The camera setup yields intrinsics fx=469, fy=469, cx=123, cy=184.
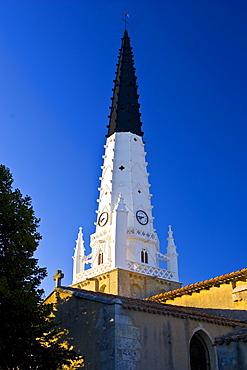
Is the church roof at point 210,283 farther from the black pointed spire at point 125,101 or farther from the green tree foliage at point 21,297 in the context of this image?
the black pointed spire at point 125,101

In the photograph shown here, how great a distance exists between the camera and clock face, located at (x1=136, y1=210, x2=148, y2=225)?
120 feet

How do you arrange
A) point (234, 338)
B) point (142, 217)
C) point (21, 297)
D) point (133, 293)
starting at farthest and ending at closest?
1. point (142, 217)
2. point (133, 293)
3. point (21, 297)
4. point (234, 338)

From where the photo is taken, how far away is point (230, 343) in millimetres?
12781

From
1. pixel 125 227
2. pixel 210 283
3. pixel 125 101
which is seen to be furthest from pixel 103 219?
pixel 210 283

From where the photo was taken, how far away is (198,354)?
16.3 metres

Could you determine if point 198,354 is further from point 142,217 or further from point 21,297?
point 142,217

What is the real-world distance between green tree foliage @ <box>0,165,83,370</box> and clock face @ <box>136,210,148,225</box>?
21.0 metres

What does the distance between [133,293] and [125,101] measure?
17.7m

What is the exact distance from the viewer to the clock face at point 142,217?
120ft

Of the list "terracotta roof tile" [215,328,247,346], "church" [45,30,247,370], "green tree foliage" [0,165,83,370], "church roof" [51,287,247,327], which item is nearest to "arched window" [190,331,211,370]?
"church" [45,30,247,370]

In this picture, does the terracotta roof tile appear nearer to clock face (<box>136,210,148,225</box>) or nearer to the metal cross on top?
the metal cross on top

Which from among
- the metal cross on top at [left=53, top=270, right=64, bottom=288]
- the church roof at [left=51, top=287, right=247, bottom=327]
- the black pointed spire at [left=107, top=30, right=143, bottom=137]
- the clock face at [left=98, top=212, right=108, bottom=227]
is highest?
the black pointed spire at [left=107, top=30, right=143, bottom=137]

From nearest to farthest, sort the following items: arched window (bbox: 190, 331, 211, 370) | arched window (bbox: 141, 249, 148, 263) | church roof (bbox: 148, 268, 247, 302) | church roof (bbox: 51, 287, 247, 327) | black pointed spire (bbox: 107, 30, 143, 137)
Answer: church roof (bbox: 51, 287, 247, 327)
arched window (bbox: 190, 331, 211, 370)
church roof (bbox: 148, 268, 247, 302)
arched window (bbox: 141, 249, 148, 263)
black pointed spire (bbox: 107, 30, 143, 137)

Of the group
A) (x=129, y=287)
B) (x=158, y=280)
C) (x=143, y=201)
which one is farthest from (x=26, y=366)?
(x=143, y=201)
